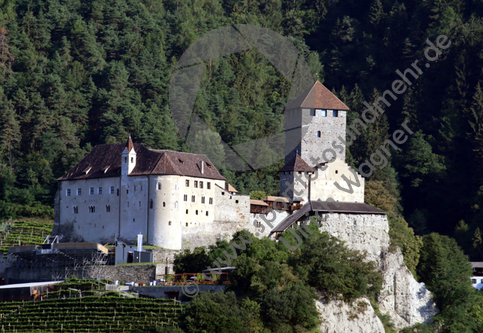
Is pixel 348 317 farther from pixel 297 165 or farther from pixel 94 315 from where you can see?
pixel 94 315

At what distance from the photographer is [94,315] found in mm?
60750

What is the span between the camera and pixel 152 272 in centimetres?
6562

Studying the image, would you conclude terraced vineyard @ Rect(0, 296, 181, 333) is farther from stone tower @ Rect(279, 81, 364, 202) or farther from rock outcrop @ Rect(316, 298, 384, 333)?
stone tower @ Rect(279, 81, 364, 202)

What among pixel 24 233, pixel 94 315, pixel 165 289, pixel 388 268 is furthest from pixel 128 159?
pixel 388 268

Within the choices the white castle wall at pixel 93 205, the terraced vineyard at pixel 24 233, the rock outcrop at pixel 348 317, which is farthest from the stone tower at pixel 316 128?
the terraced vineyard at pixel 24 233

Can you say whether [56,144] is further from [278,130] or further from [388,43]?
→ [388,43]

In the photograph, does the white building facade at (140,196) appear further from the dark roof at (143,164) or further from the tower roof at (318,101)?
the tower roof at (318,101)

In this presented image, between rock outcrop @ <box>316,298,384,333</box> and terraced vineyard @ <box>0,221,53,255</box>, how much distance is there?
28.5 metres

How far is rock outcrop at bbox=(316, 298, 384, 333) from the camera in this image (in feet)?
209

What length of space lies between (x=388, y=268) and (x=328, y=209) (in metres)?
6.45

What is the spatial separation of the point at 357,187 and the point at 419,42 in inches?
1732

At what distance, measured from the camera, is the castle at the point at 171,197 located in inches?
2749

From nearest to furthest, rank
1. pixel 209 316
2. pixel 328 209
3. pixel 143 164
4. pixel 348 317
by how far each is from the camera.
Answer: pixel 209 316 → pixel 348 317 → pixel 143 164 → pixel 328 209

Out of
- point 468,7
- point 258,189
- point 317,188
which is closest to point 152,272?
point 317,188
